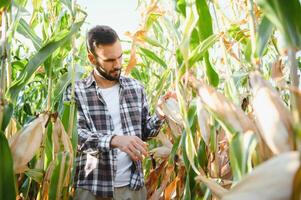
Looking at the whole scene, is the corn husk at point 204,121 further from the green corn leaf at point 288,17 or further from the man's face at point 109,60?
the man's face at point 109,60

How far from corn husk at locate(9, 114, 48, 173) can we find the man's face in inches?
22.1

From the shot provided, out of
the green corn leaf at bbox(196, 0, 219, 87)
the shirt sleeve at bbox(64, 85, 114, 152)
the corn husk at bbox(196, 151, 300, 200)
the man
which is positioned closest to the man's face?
the man

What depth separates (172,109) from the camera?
3.76 ft

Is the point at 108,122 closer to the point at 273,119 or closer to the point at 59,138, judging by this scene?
the point at 59,138

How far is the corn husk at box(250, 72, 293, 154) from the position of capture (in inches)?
17.3

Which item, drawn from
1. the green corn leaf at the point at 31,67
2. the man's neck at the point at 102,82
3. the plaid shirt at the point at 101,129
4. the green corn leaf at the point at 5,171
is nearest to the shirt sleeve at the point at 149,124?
the plaid shirt at the point at 101,129

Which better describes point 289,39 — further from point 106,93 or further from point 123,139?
point 106,93

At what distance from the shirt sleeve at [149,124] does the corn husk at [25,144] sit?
0.58 metres

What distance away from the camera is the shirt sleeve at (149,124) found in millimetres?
1354

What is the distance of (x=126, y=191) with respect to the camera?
1.30 metres

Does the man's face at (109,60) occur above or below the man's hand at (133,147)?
above

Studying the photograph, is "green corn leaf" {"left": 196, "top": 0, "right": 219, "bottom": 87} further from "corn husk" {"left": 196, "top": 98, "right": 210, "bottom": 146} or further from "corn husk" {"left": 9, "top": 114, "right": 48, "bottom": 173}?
"corn husk" {"left": 9, "top": 114, "right": 48, "bottom": 173}

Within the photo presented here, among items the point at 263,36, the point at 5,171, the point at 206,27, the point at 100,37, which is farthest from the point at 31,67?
the point at 100,37

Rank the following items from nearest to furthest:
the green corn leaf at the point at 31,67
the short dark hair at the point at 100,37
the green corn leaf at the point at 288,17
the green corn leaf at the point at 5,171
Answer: the green corn leaf at the point at 288,17 → the green corn leaf at the point at 5,171 → the green corn leaf at the point at 31,67 → the short dark hair at the point at 100,37
